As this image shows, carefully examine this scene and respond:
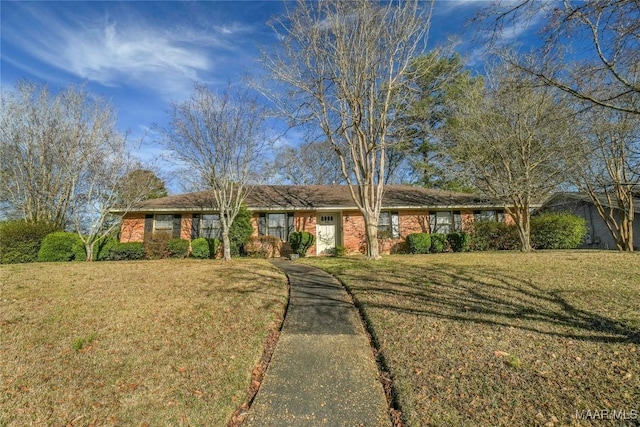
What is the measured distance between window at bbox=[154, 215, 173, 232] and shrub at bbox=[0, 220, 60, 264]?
165 inches

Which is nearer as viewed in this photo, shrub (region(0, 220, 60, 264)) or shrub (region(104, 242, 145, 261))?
shrub (region(0, 220, 60, 264))

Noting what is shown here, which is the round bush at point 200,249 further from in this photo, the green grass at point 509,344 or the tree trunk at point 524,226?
the tree trunk at point 524,226

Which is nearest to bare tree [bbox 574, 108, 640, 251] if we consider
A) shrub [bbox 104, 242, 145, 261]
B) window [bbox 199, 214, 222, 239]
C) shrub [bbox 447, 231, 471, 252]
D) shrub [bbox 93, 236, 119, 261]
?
shrub [bbox 447, 231, 471, 252]

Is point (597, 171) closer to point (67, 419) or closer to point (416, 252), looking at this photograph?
point (416, 252)

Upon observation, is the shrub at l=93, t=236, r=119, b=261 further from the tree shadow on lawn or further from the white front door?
the tree shadow on lawn

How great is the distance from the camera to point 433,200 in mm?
17516

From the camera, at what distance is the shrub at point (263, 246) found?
15.1 metres

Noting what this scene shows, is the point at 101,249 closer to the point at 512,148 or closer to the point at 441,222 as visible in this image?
the point at 441,222

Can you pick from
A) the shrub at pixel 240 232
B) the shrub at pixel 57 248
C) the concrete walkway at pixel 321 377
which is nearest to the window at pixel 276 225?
the shrub at pixel 240 232

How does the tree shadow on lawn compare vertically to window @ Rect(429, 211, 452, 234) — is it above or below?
below

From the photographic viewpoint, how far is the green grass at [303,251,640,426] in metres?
2.86

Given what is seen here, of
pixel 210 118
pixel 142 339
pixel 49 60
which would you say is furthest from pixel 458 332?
pixel 49 60

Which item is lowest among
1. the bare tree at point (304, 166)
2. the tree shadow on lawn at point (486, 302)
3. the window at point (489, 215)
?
the tree shadow on lawn at point (486, 302)

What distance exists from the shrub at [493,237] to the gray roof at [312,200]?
3.81 ft
